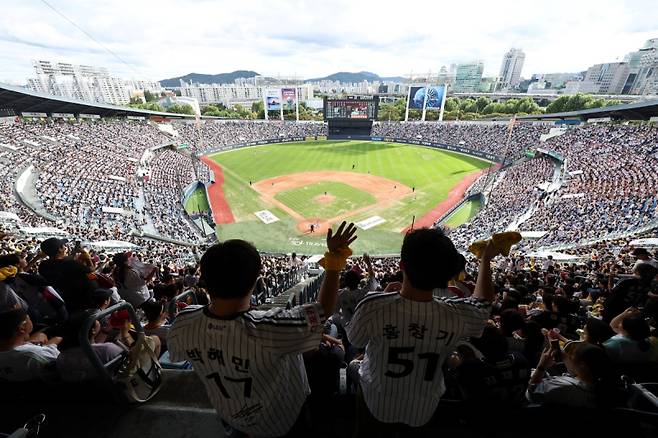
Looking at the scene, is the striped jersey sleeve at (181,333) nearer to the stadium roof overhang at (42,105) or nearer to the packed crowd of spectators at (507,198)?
the packed crowd of spectators at (507,198)

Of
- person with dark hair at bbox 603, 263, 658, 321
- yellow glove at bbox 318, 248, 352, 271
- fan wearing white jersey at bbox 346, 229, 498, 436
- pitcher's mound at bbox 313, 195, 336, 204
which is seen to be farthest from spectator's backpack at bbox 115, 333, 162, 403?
pitcher's mound at bbox 313, 195, 336, 204

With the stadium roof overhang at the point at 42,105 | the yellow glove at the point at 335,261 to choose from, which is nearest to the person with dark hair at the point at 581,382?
the yellow glove at the point at 335,261

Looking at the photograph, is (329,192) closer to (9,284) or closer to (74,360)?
(9,284)

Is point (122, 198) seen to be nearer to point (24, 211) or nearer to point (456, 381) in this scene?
point (24, 211)

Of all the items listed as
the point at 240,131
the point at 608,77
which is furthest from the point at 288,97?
the point at 608,77

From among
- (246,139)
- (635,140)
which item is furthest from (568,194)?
(246,139)

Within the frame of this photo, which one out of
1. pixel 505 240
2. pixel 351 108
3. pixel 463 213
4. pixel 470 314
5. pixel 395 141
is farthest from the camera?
pixel 351 108
